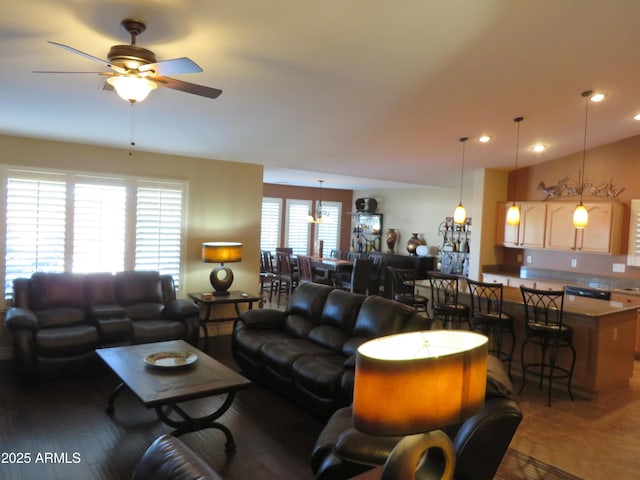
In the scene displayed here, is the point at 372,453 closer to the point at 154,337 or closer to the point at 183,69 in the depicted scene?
the point at 183,69

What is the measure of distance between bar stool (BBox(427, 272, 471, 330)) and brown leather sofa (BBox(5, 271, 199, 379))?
2.91m

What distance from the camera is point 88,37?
2.88 m

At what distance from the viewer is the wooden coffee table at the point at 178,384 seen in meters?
3.04

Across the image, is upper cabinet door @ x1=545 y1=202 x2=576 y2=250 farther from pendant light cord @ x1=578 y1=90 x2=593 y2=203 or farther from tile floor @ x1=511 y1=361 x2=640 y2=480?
tile floor @ x1=511 y1=361 x2=640 y2=480

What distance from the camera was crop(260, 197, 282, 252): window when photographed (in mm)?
11273

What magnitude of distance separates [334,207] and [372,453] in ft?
33.9

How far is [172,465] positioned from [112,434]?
7.08ft

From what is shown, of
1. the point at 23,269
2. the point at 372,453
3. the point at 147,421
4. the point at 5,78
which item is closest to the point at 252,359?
the point at 147,421

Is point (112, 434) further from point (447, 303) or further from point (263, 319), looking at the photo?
point (447, 303)

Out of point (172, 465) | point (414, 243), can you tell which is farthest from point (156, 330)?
point (414, 243)

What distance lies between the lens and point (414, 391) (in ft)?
4.29

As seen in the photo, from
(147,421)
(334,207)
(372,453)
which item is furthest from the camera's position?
(334,207)

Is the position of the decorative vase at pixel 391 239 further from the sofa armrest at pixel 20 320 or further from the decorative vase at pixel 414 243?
the sofa armrest at pixel 20 320

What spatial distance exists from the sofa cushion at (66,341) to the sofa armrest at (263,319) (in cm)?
156
